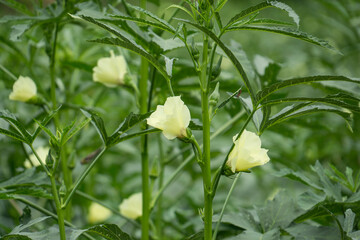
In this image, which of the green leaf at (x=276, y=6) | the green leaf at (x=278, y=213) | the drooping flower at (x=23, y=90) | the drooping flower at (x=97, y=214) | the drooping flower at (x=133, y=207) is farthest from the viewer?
the drooping flower at (x=97, y=214)

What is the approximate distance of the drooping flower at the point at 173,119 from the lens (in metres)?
0.64

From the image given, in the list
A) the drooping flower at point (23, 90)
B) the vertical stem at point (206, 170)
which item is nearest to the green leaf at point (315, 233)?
the vertical stem at point (206, 170)

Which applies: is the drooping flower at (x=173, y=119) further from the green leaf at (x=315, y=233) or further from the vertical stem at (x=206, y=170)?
the green leaf at (x=315, y=233)

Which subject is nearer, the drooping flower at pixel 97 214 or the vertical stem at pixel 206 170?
the vertical stem at pixel 206 170

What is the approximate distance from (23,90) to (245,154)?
489 millimetres

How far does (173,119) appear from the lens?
0.64 metres

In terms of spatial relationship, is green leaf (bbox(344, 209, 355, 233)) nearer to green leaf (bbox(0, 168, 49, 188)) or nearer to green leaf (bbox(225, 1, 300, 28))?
green leaf (bbox(225, 1, 300, 28))

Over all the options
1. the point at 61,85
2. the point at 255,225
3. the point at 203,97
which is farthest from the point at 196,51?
the point at 61,85

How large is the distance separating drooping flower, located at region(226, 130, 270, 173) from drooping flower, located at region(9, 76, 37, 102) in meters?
0.46

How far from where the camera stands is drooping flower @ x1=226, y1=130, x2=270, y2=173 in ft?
2.12

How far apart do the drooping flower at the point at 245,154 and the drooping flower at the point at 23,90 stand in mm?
460

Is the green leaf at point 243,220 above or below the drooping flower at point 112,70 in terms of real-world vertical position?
below

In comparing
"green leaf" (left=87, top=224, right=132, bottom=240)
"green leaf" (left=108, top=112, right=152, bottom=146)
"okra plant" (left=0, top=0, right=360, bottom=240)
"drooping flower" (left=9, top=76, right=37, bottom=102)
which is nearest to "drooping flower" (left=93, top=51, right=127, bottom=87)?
"okra plant" (left=0, top=0, right=360, bottom=240)

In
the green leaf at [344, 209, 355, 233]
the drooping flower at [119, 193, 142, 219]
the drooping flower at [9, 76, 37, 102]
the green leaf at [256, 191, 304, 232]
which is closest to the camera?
the green leaf at [344, 209, 355, 233]
